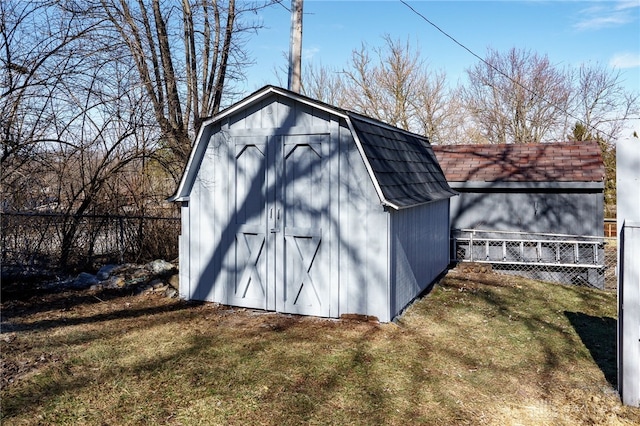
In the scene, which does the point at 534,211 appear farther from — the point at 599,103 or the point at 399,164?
the point at 599,103

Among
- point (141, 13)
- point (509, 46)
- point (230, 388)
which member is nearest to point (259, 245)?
point (230, 388)

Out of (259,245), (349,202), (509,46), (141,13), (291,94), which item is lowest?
(259,245)

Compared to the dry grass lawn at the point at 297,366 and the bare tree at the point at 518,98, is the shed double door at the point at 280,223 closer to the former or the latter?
the dry grass lawn at the point at 297,366

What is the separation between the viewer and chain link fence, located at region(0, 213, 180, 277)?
26.9 feet

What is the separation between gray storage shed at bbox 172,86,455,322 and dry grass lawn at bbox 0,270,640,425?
39 centimetres

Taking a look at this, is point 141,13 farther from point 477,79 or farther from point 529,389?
point 477,79

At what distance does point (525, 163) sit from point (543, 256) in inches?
97.3

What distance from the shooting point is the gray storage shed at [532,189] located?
11.0 metres

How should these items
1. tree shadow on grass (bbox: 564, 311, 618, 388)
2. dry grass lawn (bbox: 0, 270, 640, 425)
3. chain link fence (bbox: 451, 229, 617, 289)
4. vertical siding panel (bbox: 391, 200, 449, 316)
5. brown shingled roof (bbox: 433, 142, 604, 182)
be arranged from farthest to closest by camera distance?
brown shingled roof (bbox: 433, 142, 604, 182) < chain link fence (bbox: 451, 229, 617, 289) < vertical siding panel (bbox: 391, 200, 449, 316) < tree shadow on grass (bbox: 564, 311, 618, 388) < dry grass lawn (bbox: 0, 270, 640, 425)

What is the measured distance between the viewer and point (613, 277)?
1124 centimetres

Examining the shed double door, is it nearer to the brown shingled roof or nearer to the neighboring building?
the neighboring building

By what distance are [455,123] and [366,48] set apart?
21.2 feet

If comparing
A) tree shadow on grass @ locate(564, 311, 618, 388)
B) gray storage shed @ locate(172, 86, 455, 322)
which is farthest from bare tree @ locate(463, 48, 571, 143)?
gray storage shed @ locate(172, 86, 455, 322)

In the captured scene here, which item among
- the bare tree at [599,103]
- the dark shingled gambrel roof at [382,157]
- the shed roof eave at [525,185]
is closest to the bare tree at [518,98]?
the bare tree at [599,103]
